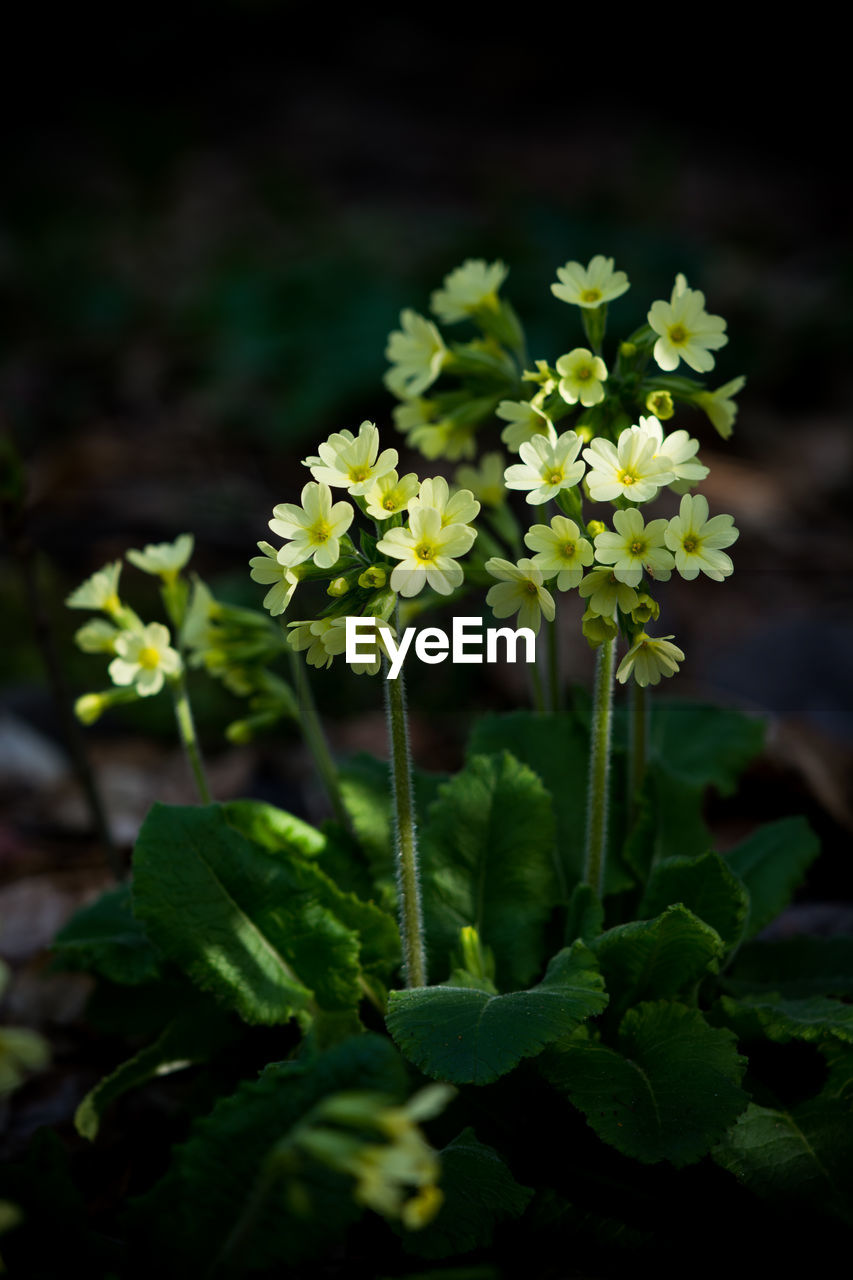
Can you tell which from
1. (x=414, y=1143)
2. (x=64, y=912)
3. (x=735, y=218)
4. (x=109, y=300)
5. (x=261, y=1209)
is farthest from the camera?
(x=735, y=218)

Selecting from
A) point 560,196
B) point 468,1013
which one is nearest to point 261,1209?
point 468,1013

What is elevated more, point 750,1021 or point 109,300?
point 109,300

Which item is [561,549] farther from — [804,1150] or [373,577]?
[804,1150]

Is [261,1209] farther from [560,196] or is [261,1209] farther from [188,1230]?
[560,196]

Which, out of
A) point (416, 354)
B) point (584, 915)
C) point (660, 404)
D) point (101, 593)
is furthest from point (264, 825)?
point (660, 404)

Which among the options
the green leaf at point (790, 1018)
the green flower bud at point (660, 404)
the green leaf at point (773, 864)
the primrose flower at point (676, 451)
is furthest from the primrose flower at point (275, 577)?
the green leaf at point (773, 864)

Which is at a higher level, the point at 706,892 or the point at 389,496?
the point at 389,496

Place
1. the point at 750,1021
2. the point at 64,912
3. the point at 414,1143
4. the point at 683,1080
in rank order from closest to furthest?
the point at 414,1143, the point at 683,1080, the point at 750,1021, the point at 64,912
